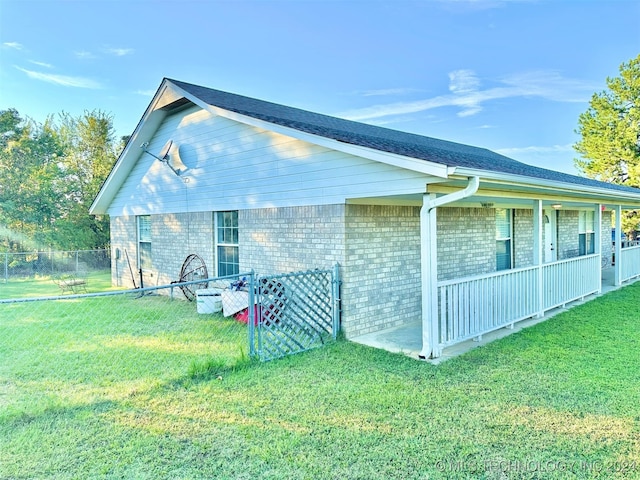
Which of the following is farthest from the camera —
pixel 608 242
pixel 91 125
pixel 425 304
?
pixel 91 125

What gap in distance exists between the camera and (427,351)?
5.36m

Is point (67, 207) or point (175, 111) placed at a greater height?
point (175, 111)

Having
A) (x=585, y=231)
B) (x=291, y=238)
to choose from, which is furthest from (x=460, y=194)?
(x=585, y=231)

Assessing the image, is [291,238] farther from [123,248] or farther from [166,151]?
[123,248]

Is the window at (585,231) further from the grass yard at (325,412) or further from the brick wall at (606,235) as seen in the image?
the grass yard at (325,412)

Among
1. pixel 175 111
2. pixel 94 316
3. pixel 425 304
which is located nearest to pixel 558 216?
pixel 425 304

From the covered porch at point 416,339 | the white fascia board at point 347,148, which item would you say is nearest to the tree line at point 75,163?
the white fascia board at point 347,148

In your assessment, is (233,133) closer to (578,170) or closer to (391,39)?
(391,39)

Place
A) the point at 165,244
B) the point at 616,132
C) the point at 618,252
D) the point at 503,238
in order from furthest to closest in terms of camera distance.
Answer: the point at 616,132 < the point at 618,252 < the point at 165,244 < the point at 503,238

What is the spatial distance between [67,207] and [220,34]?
14.0 m

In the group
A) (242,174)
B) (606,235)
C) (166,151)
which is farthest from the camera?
(606,235)

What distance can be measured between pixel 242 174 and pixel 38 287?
32.4ft

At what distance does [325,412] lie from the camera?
12.7ft

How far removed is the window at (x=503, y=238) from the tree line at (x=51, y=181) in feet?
62.4
